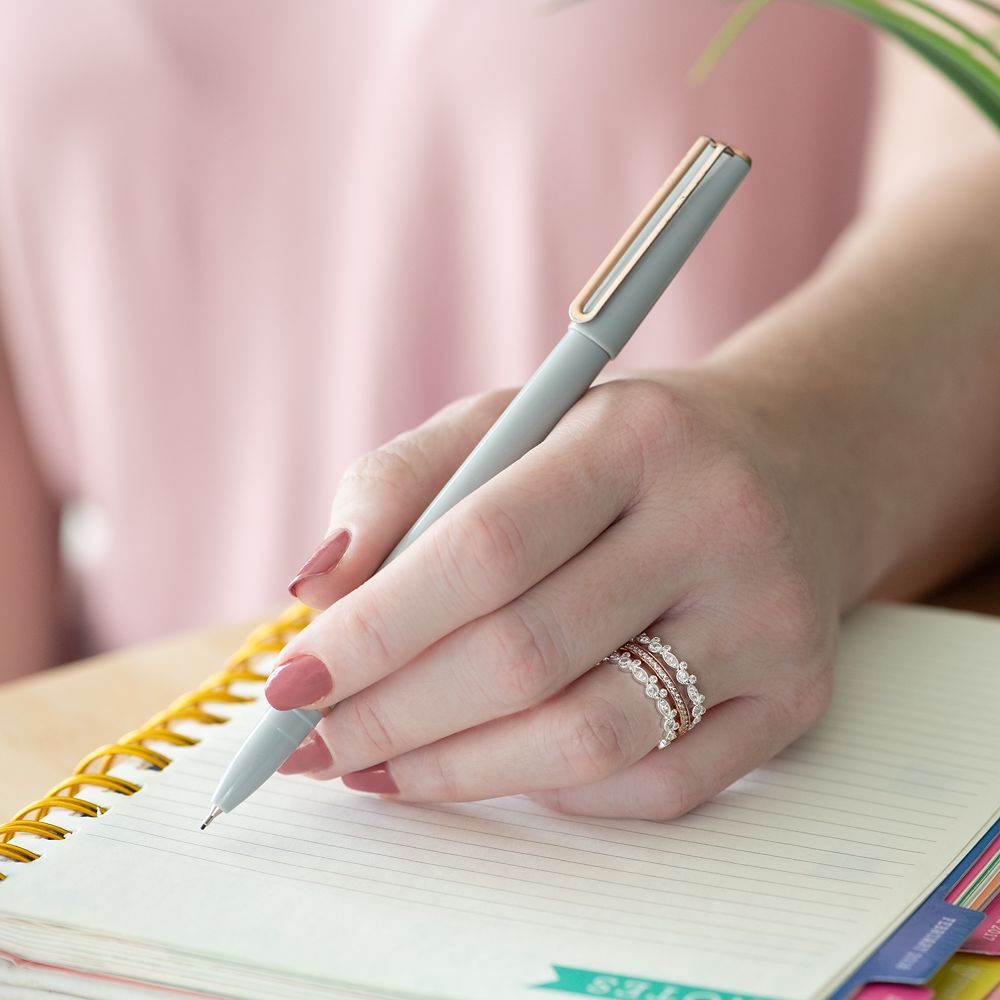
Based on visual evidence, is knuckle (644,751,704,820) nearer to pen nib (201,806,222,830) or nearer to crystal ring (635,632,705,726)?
crystal ring (635,632,705,726)

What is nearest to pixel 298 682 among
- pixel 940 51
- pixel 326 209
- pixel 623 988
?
pixel 623 988

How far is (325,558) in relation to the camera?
0.38 metres

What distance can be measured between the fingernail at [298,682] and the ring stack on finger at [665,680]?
0.09 m

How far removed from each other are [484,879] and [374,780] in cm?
6

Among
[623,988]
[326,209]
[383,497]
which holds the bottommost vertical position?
[623,988]

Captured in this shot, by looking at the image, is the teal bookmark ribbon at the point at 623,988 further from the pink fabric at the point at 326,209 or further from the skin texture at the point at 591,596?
the pink fabric at the point at 326,209

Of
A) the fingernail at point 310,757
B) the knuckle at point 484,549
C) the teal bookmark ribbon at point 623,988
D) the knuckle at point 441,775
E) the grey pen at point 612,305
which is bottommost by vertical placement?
the teal bookmark ribbon at point 623,988

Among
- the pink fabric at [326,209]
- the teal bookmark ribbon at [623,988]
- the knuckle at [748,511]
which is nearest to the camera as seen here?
the teal bookmark ribbon at [623,988]

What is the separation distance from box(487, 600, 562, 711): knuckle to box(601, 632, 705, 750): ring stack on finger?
0.03 meters

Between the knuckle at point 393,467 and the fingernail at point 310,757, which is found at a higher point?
the knuckle at point 393,467

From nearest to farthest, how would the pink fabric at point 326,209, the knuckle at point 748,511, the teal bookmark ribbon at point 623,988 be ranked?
the teal bookmark ribbon at point 623,988
the knuckle at point 748,511
the pink fabric at point 326,209

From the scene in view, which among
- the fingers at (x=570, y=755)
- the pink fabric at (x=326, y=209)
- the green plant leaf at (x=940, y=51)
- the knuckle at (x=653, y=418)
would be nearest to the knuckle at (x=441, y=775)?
the fingers at (x=570, y=755)

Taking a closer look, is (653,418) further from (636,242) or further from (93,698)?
(93,698)

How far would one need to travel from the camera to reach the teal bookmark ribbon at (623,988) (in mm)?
281
